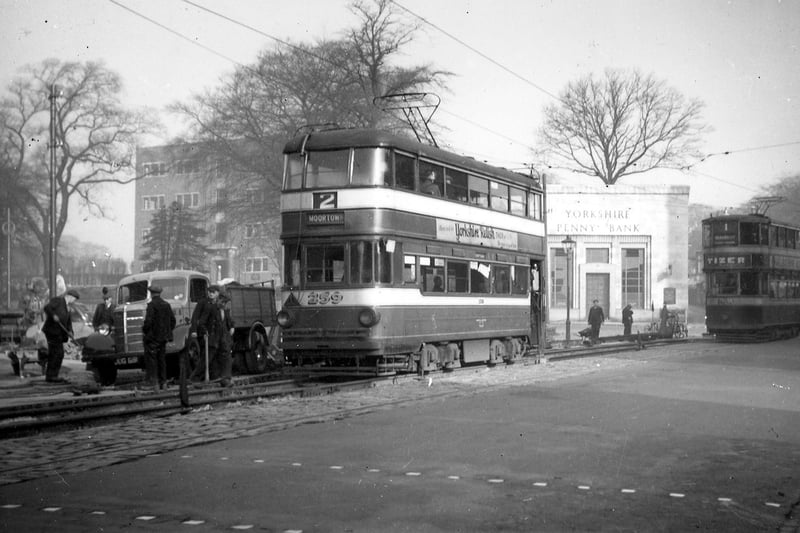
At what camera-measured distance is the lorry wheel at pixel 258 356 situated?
21.1 m

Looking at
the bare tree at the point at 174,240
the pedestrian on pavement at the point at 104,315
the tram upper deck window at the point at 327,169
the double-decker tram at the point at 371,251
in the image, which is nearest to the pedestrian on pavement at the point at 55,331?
the pedestrian on pavement at the point at 104,315

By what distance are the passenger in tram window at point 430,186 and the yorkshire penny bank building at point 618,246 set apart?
1286 inches

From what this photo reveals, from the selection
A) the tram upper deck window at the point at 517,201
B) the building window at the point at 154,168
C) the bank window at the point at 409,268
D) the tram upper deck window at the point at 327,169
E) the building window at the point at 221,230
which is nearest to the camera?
the tram upper deck window at the point at 327,169

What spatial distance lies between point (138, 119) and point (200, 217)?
12.8m

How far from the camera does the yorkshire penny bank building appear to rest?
50.8 m

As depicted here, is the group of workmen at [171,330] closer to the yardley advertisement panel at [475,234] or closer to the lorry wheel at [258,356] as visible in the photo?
the lorry wheel at [258,356]

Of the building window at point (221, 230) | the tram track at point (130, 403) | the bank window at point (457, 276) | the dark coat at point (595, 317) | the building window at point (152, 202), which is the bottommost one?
the tram track at point (130, 403)

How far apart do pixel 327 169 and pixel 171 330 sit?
4.13m

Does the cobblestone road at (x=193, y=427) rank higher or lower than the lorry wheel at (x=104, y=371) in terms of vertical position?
lower

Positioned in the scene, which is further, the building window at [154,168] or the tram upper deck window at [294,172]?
the building window at [154,168]

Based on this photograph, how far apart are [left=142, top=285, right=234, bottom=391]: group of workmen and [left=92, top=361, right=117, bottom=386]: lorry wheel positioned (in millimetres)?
2344

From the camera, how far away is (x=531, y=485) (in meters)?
7.78

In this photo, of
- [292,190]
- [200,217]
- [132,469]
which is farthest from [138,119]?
[132,469]

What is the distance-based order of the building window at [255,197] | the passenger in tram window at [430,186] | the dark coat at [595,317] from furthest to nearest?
1. the building window at [255,197]
2. the dark coat at [595,317]
3. the passenger in tram window at [430,186]
